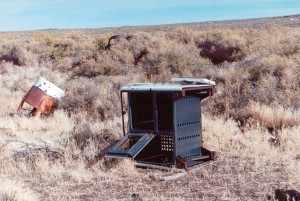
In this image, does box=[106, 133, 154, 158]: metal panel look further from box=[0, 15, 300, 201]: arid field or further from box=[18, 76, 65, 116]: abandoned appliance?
box=[18, 76, 65, 116]: abandoned appliance

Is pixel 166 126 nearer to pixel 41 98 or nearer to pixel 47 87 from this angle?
pixel 41 98

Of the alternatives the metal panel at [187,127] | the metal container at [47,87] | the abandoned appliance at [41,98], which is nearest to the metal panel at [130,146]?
the metal panel at [187,127]

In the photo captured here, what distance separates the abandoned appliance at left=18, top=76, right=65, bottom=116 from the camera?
41.1 ft

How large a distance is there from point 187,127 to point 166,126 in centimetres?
78

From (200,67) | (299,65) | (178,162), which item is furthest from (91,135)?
(200,67)

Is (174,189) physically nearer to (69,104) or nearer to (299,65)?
(69,104)

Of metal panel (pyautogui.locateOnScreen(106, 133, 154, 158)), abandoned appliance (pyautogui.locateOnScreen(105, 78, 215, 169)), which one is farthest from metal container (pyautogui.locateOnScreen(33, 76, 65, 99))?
metal panel (pyautogui.locateOnScreen(106, 133, 154, 158))

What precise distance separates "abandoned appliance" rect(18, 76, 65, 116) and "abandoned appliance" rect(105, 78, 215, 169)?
4.63 metres

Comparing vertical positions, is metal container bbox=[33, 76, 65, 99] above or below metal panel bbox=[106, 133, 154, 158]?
above

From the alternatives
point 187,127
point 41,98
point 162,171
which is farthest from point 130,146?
point 41,98

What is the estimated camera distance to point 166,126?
8.55m

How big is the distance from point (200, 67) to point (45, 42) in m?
24.8

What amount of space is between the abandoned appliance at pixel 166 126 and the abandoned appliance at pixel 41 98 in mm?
4628

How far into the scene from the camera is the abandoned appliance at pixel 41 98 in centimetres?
1254
